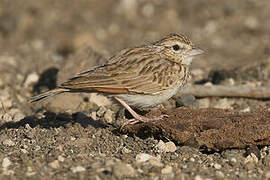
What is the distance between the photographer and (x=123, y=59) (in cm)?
713

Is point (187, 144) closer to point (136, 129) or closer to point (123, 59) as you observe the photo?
point (136, 129)

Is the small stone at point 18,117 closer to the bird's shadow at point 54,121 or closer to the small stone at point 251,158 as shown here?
the bird's shadow at point 54,121

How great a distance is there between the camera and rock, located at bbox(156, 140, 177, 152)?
6.52m

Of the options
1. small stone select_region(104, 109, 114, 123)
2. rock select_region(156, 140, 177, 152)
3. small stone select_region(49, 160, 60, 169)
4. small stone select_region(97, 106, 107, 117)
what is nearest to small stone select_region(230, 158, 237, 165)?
rock select_region(156, 140, 177, 152)

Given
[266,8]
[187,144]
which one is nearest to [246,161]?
[187,144]

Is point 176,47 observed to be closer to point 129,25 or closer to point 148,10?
point 129,25

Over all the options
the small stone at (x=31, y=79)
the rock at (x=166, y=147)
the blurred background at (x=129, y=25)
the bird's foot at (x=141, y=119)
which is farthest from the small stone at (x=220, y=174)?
the blurred background at (x=129, y=25)

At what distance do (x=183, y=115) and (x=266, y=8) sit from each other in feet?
33.1

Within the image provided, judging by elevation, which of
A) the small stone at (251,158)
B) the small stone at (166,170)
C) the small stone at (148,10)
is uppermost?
the small stone at (148,10)

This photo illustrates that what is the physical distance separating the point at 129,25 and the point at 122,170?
1034 cm

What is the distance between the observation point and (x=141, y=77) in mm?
7000

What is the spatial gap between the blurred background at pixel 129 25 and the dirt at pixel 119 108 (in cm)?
3

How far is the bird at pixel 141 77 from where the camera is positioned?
263 inches

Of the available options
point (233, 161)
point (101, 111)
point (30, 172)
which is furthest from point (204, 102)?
point (30, 172)
